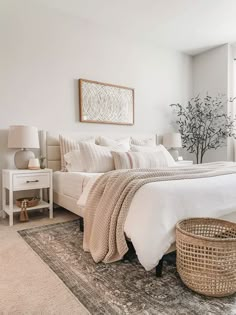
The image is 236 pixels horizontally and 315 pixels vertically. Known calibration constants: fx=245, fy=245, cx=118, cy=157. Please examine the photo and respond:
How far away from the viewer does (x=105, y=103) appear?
389 cm

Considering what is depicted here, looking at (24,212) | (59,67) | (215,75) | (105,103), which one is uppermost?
(215,75)

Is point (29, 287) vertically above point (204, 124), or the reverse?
point (204, 124)

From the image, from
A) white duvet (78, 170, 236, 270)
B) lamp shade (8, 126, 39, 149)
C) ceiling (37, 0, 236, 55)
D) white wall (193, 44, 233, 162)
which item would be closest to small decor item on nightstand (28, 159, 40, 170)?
lamp shade (8, 126, 39, 149)

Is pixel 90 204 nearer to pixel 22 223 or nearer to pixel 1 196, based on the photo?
pixel 22 223

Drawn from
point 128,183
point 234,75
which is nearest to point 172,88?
point 234,75

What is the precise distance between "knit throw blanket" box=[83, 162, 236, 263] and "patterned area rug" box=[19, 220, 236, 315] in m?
0.12

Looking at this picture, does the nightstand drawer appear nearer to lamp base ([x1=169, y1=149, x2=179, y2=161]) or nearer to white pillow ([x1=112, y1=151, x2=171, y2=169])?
white pillow ([x1=112, y1=151, x2=171, y2=169])

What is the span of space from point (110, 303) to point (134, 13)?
3501mm

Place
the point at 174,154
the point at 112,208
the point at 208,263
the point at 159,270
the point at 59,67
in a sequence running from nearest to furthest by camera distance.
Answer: the point at 208,263
the point at 159,270
the point at 112,208
the point at 59,67
the point at 174,154

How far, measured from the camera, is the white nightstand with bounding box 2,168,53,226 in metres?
2.77

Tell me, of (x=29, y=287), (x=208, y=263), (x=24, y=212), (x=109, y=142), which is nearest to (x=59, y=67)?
(x=109, y=142)

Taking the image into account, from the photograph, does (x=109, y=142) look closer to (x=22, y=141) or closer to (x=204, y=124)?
(x=22, y=141)

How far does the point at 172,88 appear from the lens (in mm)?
4805

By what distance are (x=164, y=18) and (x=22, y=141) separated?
2.67 metres
